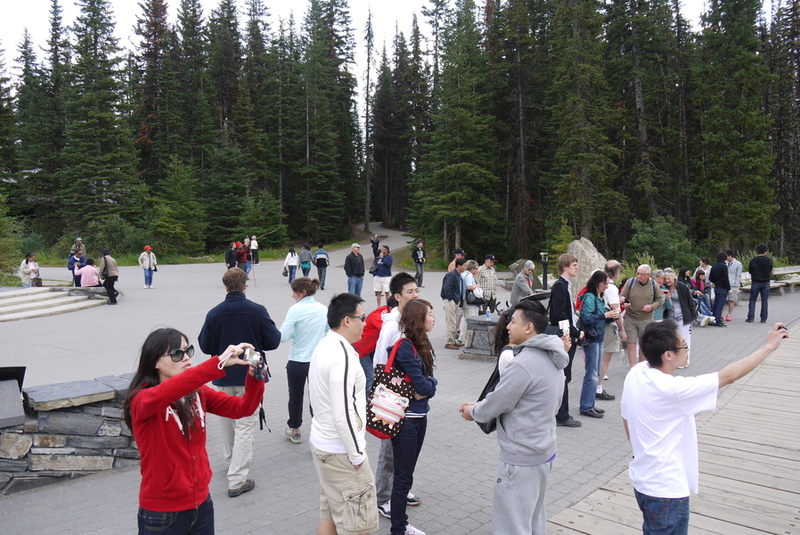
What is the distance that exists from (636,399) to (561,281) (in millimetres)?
3733

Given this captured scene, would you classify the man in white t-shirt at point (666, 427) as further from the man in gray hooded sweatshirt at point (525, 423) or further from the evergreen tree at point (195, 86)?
the evergreen tree at point (195, 86)

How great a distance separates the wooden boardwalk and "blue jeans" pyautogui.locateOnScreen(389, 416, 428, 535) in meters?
1.18

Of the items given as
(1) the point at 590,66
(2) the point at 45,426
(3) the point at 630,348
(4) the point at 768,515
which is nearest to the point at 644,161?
(1) the point at 590,66

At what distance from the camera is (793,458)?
532 cm

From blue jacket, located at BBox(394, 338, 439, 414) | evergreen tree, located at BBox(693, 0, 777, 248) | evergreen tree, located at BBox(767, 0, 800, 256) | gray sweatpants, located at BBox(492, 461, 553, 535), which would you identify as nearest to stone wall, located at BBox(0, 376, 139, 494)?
blue jacket, located at BBox(394, 338, 439, 414)

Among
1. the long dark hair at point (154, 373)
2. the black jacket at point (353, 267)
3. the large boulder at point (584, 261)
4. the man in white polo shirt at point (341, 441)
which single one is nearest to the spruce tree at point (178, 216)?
the black jacket at point (353, 267)

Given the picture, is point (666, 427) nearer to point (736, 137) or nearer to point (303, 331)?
point (303, 331)

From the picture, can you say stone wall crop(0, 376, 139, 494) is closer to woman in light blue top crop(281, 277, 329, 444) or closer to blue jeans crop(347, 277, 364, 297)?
woman in light blue top crop(281, 277, 329, 444)

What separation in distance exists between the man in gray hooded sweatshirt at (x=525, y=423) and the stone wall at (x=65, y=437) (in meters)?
3.73

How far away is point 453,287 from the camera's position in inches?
423

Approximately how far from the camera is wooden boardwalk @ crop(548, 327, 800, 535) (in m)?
4.10

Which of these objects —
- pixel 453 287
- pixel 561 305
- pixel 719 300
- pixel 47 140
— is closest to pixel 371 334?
pixel 561 305

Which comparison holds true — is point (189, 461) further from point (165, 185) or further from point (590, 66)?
point (165, 185)

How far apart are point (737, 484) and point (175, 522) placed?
4.72m
